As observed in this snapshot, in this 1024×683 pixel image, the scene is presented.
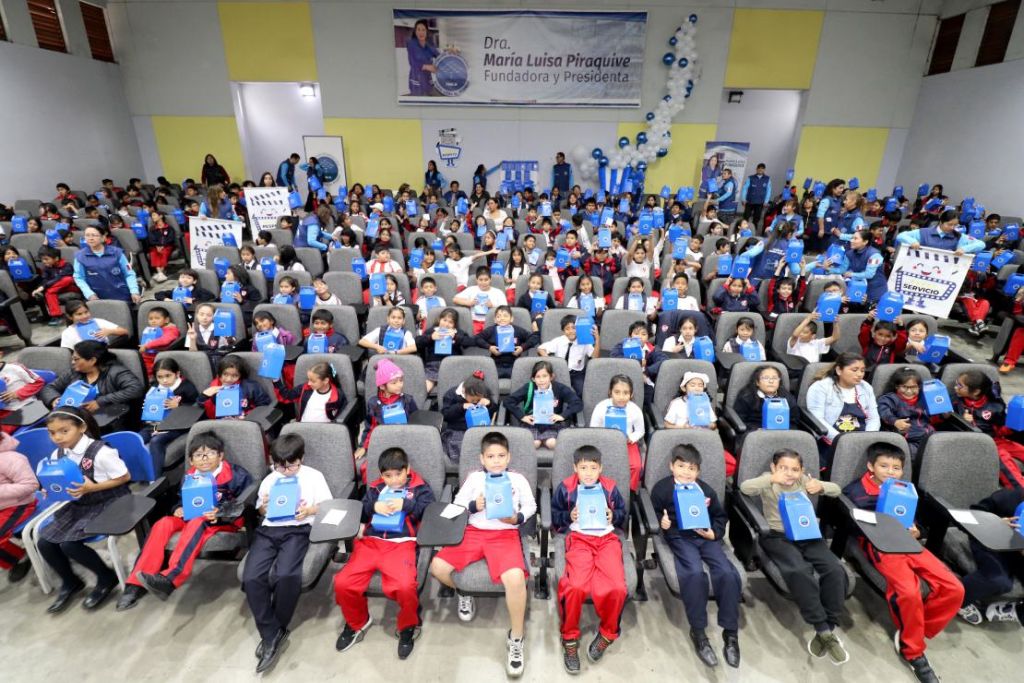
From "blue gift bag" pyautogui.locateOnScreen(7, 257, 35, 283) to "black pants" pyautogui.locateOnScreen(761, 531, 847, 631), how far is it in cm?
777

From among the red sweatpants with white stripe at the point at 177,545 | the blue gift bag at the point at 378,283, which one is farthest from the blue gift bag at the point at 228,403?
the blue gift bag at the point at 378,283

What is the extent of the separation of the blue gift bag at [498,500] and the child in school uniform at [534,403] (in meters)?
0.85

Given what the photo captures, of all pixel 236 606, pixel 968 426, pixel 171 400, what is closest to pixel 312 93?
pixel 171 400

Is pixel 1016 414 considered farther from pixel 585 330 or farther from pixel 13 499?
pixel 13 499

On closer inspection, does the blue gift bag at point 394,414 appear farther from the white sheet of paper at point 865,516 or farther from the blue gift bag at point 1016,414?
the blue gift bag at point 1016,414

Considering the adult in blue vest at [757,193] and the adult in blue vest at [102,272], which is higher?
the adult in blue vest at [757,193]

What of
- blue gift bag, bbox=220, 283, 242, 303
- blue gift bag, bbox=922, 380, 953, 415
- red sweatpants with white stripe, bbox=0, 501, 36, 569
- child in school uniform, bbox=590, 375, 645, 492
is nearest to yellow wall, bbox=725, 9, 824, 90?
blue gift bag, bbox=922, 380, 953, 415

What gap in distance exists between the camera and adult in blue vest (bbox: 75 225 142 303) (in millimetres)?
5141

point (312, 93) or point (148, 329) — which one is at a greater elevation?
point (312, 93)

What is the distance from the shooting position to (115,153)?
11.4 m

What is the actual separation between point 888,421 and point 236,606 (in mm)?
4047

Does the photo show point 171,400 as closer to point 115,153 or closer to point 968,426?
point 968,426

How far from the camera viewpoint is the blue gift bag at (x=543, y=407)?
3172 mm

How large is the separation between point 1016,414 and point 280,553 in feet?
13.5
